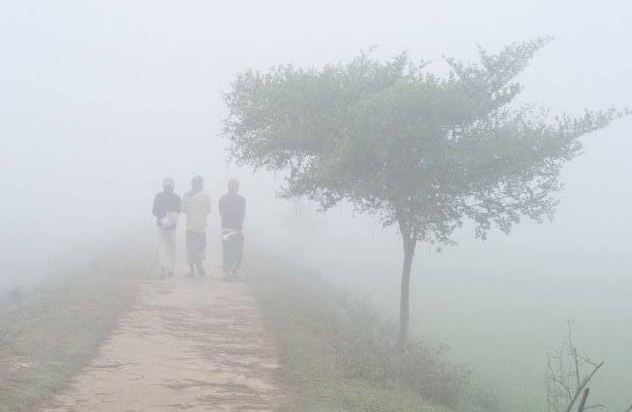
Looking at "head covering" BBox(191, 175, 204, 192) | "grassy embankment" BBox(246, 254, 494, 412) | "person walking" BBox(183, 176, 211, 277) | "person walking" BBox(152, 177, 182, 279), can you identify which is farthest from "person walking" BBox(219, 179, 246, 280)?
"grassy embankment" BBox(246, 254, 494, 412)

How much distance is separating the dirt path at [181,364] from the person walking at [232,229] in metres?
3.88

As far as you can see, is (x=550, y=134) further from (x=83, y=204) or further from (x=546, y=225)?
(x=83, y=204)

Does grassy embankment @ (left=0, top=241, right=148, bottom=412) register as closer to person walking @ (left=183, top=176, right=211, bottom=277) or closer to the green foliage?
person walking @ (left=183, top=176, right=211, bottom=277)

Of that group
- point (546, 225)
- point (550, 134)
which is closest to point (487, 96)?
point (550, 134)

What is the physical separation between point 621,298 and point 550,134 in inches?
948

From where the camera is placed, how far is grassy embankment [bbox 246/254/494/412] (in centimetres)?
900

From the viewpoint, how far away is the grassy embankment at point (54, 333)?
820 cm

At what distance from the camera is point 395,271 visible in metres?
41.3

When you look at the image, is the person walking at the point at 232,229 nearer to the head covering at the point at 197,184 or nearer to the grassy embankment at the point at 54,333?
the head covering at the point at 197,184

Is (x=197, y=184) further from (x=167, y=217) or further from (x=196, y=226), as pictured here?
(x=167, y=217)

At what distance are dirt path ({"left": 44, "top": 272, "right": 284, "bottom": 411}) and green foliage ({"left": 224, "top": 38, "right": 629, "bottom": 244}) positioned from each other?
3.04 meters

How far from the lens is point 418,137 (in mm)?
12789

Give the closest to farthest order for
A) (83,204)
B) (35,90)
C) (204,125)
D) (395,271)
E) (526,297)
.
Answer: (526,297) < (395,271) < (83,204) < (204,125) < (35,90)

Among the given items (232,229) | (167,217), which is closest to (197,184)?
(167,217)
